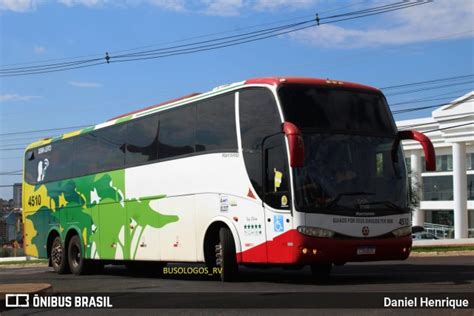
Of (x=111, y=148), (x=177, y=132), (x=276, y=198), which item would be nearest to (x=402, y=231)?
(x=276, y=198)

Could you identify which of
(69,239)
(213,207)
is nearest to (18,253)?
(69,239)

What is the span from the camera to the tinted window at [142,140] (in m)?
16.6

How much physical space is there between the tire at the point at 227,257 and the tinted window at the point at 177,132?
218cm

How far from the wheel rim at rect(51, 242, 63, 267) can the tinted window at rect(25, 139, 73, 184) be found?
1985 mm

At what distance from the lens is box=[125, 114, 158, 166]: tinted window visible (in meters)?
16.6

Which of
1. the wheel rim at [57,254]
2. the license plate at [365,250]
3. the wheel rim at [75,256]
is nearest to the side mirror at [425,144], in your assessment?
the license plate at [365,250]

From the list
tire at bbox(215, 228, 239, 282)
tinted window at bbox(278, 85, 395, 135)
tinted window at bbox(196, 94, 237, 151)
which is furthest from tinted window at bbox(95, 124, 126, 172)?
tinted window at bbox(278, 85, 395, 135)

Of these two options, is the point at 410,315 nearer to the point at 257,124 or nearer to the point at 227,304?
the point at 227,304

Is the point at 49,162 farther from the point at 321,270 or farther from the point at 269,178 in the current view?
the point at 269,178

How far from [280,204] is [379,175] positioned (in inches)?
77.8

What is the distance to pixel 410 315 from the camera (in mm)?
8945

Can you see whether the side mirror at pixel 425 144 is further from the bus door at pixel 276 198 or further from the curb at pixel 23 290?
the curb at pixel 23 290

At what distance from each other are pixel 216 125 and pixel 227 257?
8.82 ft

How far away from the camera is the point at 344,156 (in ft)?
42.2
